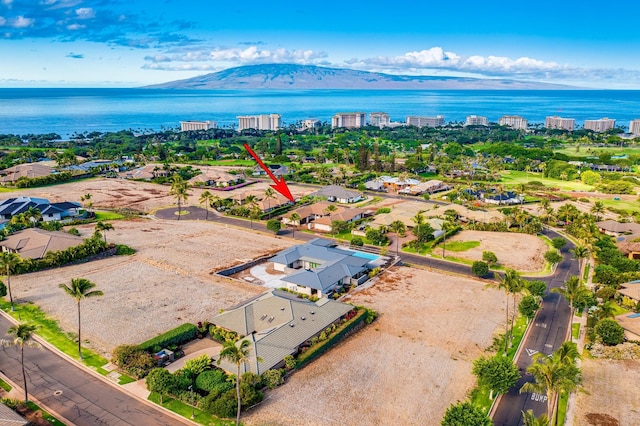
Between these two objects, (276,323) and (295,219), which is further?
(295,219)

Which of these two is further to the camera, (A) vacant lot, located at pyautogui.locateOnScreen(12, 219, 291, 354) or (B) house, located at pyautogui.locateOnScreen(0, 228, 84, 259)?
(B) house, located at pyautogui.locateOnScreen(0, 228, 84, 259)

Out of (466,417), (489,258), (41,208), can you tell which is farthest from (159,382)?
(41,208)

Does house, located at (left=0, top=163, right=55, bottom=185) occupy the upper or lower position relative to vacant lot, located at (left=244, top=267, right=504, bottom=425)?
upper

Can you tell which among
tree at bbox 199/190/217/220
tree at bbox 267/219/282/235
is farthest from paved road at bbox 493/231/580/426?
tree at bbox 199/190/217/220

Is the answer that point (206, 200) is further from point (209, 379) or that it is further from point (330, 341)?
point (209, 379)

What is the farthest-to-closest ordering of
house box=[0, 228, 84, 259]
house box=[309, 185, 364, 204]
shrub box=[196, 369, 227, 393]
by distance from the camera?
house box=[309, 185, 364, 204] → house box=[0, 228, 84, 259] → shrub box=[196, 369, 227, 393]

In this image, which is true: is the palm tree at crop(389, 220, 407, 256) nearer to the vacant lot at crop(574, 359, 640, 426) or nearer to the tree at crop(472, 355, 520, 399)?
the vacant lot at crop(574, 359, 640, 426)

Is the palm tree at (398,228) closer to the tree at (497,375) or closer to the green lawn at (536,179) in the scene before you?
the tree at (497,375)
